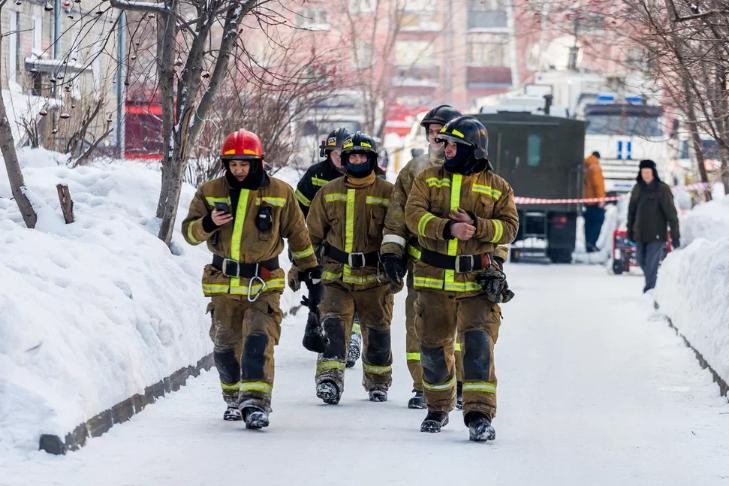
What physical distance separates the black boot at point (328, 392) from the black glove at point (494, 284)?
6.04ft

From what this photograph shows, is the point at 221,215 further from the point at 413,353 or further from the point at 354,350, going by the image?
the point at 354,350

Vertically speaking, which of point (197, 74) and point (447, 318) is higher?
point (197, 74)

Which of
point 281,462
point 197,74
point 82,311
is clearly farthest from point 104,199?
point 281,462

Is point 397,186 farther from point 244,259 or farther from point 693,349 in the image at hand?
point 693,349

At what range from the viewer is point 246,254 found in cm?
990

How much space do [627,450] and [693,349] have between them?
5.24 m

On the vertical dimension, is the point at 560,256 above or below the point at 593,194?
below

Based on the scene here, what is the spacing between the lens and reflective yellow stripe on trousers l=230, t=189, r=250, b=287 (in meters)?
9.88

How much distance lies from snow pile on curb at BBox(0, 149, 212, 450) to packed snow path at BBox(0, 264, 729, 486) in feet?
0.84

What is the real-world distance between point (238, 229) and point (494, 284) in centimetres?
158

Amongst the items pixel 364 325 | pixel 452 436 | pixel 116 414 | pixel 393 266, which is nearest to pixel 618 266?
pixel 364 325

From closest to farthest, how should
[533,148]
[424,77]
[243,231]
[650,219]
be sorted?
[243,231]
[650,219]
[533,148]
[424,77]

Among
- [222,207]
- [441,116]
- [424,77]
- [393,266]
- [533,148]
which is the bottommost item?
[393,266]

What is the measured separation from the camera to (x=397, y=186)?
1042 centimetres
